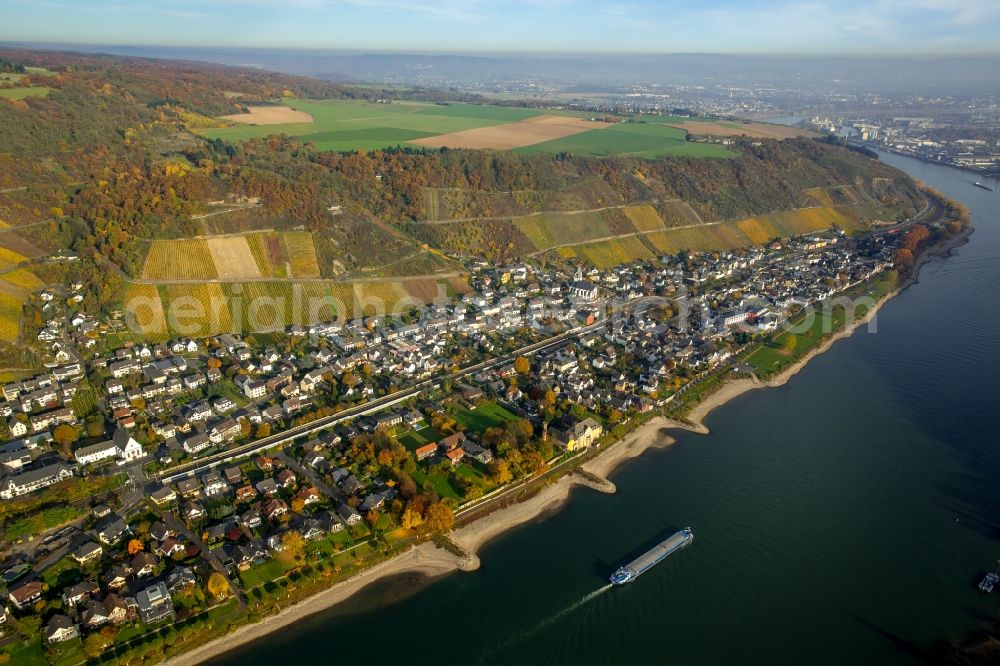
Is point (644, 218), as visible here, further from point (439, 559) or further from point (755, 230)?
point (439, 559)

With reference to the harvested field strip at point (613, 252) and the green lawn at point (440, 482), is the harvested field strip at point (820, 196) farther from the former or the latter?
the green lawn at point (440, 482)

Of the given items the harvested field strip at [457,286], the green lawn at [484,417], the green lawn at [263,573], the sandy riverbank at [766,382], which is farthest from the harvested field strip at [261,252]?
the sandy riverbank at [766,382]

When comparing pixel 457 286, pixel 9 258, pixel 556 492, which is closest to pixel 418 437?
pixel 556 492

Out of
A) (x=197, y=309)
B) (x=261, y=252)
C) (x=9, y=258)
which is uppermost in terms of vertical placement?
(x=9, y=258)

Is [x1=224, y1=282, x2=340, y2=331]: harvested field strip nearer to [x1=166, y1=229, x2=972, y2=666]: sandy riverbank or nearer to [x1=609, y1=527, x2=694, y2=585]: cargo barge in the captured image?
[x1=166, y1=229, x2=972, y2=666]: sandy riverbank

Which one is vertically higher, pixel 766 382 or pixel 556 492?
pixel 766 382

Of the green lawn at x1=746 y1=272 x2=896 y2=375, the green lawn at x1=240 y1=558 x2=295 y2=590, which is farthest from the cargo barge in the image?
the green lawn at x1=746 y1=272 x2=896 y2=375

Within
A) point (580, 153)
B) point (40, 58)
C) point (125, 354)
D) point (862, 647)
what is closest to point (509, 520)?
point (862, 647)
